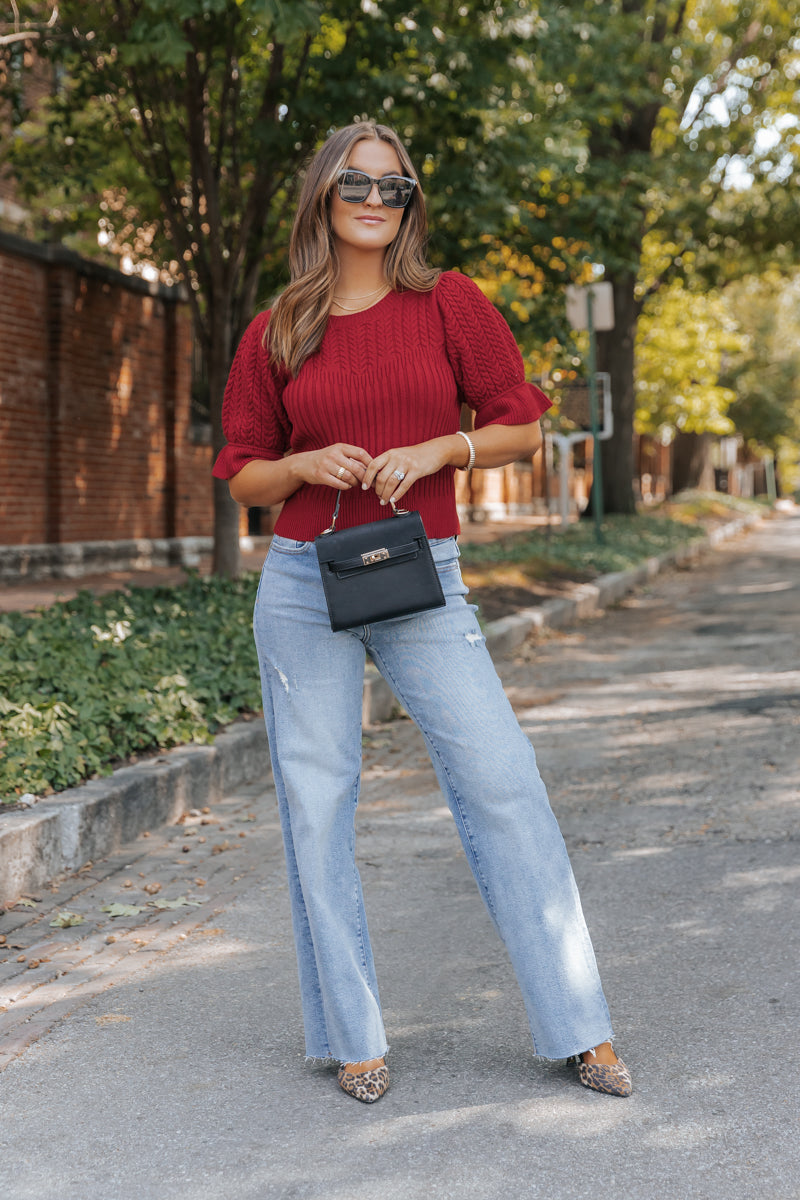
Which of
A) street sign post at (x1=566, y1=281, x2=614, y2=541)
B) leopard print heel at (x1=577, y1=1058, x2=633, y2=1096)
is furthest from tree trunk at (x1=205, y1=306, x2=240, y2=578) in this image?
street sign post at (x1=566, y1=281, x2=614, y2=541)

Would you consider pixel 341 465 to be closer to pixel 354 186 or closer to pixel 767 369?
pixel 354 186

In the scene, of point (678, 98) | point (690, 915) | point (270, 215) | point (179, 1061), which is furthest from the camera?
point (678, 98)

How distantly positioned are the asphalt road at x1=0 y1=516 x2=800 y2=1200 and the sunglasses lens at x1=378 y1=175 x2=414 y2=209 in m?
1.97

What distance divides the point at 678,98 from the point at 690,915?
22.2 meters

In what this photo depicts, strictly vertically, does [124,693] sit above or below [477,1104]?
above

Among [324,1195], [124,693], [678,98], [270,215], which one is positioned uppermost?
[678,98]

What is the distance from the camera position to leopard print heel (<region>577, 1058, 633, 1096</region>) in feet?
9.25

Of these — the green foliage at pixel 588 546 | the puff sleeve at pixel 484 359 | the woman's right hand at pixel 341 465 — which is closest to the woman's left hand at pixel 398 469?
the woman's right hand at pixel 341 465

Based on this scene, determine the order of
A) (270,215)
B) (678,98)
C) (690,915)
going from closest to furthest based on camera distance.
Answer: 1. (690,915)
2. (270,215)
3. (678,98)

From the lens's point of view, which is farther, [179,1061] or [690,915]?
[690,915]

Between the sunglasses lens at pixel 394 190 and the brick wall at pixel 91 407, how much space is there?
10.4 meters

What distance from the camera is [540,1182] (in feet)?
8.11

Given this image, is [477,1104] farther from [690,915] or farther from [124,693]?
[124,693]

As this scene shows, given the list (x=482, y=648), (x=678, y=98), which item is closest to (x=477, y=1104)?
(x=482, y=648)
